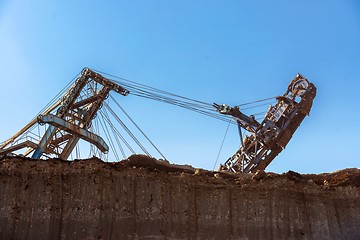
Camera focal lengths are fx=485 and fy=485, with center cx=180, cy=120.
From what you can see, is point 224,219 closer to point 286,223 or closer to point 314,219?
point 286,223

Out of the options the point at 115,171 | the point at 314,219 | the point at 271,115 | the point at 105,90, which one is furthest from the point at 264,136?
the point at 115,171

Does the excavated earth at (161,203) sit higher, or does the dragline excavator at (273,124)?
the dragline excavator at (273,124)

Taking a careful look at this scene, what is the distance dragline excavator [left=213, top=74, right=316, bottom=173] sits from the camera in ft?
77.7

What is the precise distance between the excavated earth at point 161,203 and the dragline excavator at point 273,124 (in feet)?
33.5

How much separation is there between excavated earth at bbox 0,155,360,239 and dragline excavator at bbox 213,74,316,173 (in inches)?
401

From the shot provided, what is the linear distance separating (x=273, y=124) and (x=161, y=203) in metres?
13.0

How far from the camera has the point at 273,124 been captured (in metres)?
23.8

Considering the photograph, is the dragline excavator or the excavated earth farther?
the dragline excavator

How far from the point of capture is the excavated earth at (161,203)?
443 inches

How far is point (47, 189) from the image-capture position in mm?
11531

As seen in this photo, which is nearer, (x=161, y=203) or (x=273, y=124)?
(x=161, y=203)

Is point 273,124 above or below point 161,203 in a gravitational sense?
above

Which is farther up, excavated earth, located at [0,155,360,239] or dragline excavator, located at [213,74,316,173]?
dragline excavator, located at [213,74,316,173]

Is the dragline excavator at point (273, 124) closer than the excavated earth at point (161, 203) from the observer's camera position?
No
